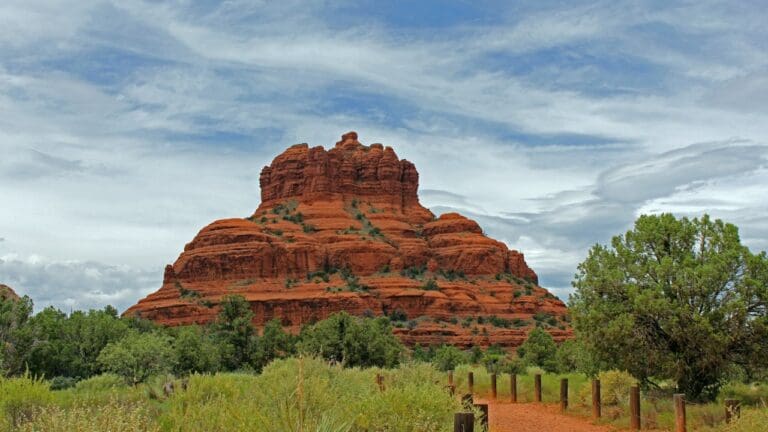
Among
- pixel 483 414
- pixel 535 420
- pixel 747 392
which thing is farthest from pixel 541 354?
pixel 483 414

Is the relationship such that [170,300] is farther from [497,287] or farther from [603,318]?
[603,318]

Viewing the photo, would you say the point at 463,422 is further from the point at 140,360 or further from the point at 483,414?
the point at 140,360

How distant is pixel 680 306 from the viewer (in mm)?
19688

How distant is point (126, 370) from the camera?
3331 cm

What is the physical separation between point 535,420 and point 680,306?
497cm

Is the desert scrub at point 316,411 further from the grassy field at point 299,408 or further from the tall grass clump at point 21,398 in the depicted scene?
the tall grass clump at point 21,398

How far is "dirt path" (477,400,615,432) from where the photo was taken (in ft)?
60.2

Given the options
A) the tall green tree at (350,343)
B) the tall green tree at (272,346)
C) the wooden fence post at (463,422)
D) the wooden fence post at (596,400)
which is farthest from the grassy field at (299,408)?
the tall green tree at (272,346)

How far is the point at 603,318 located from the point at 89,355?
1358 inches

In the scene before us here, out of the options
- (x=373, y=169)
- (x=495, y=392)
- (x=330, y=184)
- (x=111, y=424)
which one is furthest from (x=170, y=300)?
(x=111, y=424)

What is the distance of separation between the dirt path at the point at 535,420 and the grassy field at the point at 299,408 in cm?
66

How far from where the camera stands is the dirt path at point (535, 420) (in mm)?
18344

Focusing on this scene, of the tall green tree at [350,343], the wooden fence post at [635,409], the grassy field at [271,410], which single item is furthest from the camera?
the tall green tree at [350,343]

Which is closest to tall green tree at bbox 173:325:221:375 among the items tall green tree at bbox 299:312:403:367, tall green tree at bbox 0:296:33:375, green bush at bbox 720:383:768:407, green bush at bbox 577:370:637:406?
tall green tree at bbox 299:312:403:367
